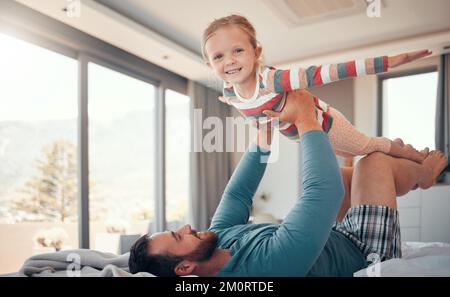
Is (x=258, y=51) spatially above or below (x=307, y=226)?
above

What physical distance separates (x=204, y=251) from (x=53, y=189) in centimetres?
82

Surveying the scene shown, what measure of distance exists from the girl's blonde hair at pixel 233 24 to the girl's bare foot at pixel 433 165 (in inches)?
18.8

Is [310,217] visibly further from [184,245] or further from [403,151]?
[403,151]

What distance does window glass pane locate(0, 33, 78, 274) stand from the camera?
1000 millimetres

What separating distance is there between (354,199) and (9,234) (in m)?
0.84

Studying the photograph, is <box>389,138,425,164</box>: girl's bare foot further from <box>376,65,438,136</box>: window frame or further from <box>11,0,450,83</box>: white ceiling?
<box>11,0,450,83</box>: white ceiling

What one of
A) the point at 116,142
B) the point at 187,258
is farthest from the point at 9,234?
the point at 187,258

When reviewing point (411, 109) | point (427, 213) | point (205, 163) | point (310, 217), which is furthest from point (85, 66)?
point (427, 213)

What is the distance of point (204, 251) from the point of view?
33.2 inches

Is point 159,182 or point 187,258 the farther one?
point 159,182

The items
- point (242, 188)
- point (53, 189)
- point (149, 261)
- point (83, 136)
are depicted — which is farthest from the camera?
point (53, 189)

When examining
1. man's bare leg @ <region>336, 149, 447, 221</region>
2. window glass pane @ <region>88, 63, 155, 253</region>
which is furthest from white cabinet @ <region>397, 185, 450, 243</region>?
window glass pane @ <region>88, 63, 155, 253</region>
